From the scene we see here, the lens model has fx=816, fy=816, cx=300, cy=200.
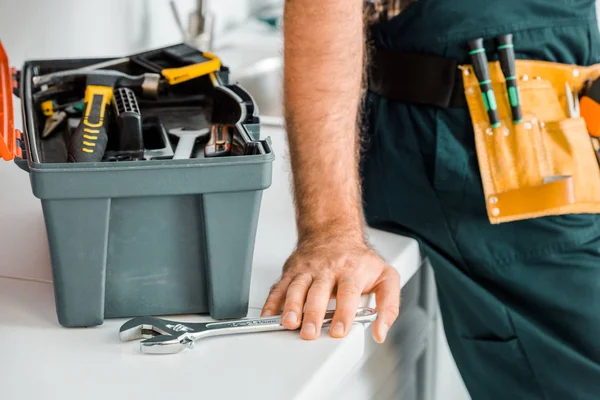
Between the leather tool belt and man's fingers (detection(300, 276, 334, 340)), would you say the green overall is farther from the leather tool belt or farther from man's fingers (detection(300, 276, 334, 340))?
man's fingers (detection(300, 276, 334, 340))

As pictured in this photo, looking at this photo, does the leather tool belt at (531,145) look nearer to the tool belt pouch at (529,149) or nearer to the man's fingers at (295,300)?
the tool belt pouch at (529,149)

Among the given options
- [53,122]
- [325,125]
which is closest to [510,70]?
[325,125]

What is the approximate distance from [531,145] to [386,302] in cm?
34

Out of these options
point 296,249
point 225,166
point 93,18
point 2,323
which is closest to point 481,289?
point 296,249

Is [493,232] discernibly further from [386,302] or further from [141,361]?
[141,361]

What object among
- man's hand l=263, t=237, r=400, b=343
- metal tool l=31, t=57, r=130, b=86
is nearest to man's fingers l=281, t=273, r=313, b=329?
man's hand l=263, t=237, r=400, b=343

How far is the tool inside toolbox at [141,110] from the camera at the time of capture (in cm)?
83

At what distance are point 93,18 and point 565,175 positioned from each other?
2.84 feet

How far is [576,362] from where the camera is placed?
1.09 m

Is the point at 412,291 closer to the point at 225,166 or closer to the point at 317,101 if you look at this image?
the point at 317,101

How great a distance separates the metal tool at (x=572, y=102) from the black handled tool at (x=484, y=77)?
0.10 meters

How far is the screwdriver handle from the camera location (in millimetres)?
794

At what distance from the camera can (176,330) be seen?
2.64ft

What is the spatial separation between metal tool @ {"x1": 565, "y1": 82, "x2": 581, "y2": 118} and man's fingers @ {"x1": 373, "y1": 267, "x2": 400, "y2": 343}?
0.37m
